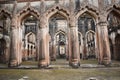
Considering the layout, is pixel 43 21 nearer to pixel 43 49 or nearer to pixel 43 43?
pixel 43 43

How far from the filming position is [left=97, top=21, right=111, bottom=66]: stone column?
36.8 feet

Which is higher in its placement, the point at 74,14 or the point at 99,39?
the point at 74,14

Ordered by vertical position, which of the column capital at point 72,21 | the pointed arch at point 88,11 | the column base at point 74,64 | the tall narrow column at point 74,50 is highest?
the pointed arch at point 88,11

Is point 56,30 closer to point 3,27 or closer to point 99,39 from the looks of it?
point 3,27

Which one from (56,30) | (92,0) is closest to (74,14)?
(92,0)

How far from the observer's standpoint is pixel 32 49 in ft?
88.7

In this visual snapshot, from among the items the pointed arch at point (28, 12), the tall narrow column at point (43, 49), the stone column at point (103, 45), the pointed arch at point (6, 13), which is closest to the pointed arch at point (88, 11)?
the stone column at point (103, 45)

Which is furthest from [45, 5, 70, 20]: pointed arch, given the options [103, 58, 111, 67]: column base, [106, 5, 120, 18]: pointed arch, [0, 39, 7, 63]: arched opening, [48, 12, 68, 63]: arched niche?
[48, 12, 68, 63]: arched niche

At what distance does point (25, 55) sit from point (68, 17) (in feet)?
42.8

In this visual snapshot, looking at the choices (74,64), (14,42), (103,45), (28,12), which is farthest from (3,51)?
(103,45)

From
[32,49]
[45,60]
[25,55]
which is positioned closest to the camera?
[45,60]

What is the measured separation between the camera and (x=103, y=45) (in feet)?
37.6

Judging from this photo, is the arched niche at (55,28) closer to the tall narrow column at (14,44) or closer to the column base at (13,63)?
the tall narrow column at (14,44)

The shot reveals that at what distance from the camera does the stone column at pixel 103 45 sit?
11.2m
